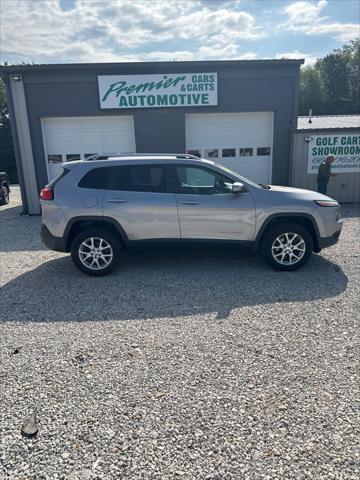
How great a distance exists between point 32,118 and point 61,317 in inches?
335

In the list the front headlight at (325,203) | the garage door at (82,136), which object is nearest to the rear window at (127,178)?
the front headlight at (325,203)

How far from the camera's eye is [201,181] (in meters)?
5.55

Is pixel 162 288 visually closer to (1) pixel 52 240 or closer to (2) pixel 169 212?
(2) pixel 169 212

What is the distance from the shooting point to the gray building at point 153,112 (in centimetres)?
1068

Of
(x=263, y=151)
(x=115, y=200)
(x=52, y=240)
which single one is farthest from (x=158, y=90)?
(x=52, y=240)

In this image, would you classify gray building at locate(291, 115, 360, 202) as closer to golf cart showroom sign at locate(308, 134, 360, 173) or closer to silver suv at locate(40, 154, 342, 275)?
golf cart showroom sign at locate(308, 134, 360, 173)

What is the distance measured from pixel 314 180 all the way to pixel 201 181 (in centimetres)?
729

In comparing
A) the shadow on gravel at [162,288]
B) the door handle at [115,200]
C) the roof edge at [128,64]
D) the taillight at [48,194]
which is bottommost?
the shadow on gravel at [162,288]

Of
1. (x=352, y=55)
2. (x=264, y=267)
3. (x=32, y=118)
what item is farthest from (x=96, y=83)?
(x=352, y=55)

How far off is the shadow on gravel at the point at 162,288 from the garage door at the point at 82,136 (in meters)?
5.93

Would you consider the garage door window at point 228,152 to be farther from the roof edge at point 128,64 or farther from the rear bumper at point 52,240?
the rear bumper at point 52,240

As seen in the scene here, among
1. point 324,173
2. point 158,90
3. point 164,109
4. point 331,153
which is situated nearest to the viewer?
point 324,173

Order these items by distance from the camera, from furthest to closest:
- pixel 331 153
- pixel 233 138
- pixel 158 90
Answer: pixel 233 138 < pixel 331 153 < pixel 158 90

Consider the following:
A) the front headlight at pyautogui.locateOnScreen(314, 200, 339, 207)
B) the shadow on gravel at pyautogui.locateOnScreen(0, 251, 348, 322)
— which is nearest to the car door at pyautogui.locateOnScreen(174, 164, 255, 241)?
the shadow on gravel at pyautogui.locateOnScreen(0, 251, 348, 322)
